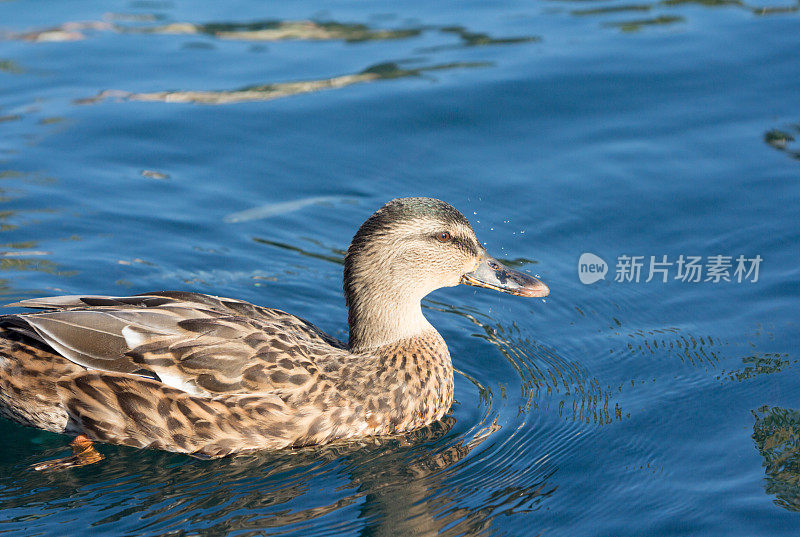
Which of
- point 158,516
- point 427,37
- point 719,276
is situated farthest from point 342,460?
point 427,37

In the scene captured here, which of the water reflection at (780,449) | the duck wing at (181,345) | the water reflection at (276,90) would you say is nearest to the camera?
the water reflection at (780,449)

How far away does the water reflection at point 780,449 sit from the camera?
598 centimetres

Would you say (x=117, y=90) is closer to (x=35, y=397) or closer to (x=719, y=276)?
(x=35, y=397)

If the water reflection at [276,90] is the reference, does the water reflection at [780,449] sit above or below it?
below

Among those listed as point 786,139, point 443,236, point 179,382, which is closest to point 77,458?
point 179,382

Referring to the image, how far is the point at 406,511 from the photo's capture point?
591 centimetres

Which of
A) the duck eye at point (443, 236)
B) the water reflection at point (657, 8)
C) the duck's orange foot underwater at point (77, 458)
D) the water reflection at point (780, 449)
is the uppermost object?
the water reflection at point (657, 8)

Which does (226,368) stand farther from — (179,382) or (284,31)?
(284,31)

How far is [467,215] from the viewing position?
9359 mm

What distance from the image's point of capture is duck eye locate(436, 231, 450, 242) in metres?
6.88

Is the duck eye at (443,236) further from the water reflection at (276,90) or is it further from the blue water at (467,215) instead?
the water reflection at (276,90)

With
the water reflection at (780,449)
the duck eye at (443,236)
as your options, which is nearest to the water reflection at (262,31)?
the duck eye at (443,236)

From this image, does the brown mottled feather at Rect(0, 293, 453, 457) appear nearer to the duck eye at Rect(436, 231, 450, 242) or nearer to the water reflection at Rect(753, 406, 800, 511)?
the duck eye at Rect(436, 231, 450, 242)

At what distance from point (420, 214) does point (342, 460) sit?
1.60m
